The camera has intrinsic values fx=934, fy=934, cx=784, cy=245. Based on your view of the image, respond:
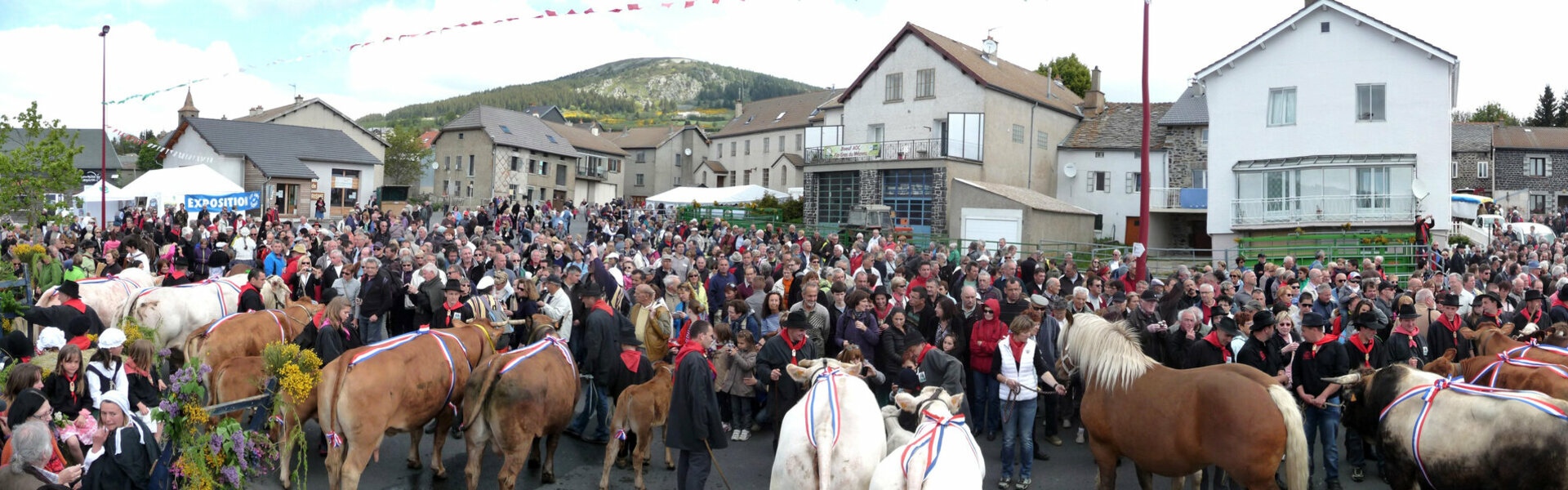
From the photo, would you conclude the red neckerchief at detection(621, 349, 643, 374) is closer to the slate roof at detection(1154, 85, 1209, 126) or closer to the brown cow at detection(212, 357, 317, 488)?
the brown cow at detection(212, 357, 317, 488)

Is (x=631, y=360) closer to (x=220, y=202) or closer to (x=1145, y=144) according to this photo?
(x=1145, y=144)

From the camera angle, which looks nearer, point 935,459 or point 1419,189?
point 935,459

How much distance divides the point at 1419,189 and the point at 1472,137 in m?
37.1

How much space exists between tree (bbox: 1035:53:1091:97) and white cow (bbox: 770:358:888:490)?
49016 millimetres

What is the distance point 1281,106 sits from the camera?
30.3 meters

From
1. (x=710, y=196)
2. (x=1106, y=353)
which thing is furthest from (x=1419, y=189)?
(x=1106, y=353)

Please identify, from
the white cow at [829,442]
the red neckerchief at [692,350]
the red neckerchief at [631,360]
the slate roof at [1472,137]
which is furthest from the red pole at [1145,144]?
the slate roof at [1472,137]

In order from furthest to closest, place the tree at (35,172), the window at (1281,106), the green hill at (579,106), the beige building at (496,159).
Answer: the green hill at (579,106) < the beige building at (496,159) < the window at (1281,106) < the tree at (35,172)

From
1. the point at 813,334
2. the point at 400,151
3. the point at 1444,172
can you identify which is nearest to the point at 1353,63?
the point at 1444,172

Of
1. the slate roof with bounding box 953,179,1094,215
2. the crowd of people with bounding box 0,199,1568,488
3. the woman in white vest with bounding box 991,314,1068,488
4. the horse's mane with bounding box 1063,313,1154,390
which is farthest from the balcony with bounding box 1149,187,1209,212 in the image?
the horse's mane with bounding box 1063,313,1154,390

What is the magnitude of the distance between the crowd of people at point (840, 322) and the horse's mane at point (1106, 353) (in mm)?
478

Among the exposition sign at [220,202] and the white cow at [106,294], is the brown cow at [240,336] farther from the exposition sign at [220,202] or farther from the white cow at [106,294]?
the exposition sign at [220,202]

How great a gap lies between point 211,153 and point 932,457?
4582cm

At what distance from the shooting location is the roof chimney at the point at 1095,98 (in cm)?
4297
